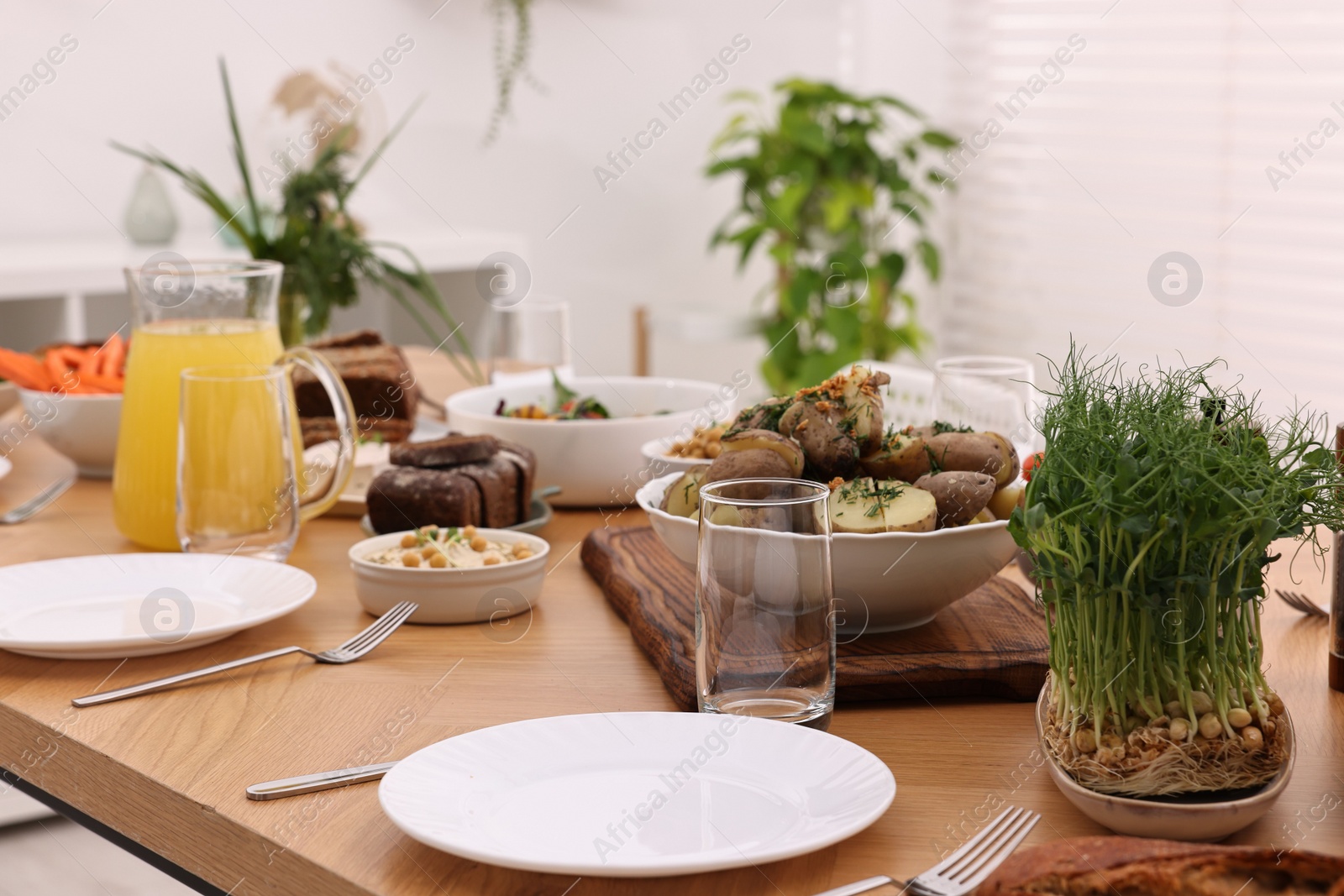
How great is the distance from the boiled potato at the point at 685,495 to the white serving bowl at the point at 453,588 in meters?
0.13

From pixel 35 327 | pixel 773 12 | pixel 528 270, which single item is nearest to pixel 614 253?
pixel 528 270

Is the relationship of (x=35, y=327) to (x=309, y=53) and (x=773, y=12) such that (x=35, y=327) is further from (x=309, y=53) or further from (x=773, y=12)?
(x=773, y=12)

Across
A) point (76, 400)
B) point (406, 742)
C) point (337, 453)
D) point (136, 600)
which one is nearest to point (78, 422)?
point (76, 400)

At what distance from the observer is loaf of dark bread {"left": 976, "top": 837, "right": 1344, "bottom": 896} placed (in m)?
0.51

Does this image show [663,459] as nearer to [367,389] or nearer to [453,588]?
[453,588]

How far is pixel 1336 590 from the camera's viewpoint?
77cm

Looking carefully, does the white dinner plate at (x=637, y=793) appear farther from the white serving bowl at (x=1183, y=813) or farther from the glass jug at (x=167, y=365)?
the glass jug at (x=167, y=365)

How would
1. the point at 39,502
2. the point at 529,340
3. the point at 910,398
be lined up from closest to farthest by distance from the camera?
the point at 39,502
the point at 529,340
the point at 910,398

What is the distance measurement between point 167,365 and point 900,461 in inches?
27.6

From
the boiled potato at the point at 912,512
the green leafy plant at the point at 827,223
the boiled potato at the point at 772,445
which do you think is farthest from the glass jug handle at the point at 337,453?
the green leafy plant at the point at 827,223

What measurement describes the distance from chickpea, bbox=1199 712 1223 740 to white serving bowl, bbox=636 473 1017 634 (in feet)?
0.72

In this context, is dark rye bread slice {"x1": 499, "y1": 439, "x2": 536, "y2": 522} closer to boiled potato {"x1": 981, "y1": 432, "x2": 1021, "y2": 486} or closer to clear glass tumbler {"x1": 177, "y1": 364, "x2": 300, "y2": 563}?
clear glass tumbler {"x1": 177, "y1": 364, "x2": 300, "y2": 563}

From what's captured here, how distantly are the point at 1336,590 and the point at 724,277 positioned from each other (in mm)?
3619

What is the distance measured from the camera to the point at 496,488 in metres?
1.14
